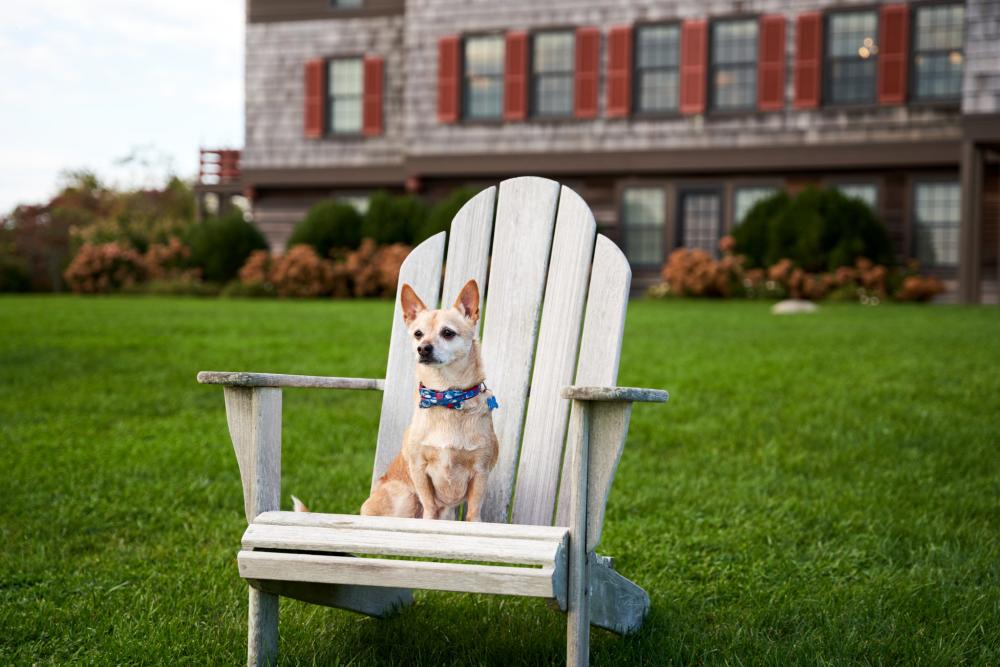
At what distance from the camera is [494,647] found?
8.79 ft

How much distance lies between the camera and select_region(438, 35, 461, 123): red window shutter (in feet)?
58.8

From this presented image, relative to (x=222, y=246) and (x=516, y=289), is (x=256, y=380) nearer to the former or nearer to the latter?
(x=516, y=289)

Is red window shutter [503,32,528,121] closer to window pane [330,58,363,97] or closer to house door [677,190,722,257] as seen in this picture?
house door [677,190,722,257]

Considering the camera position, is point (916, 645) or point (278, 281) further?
point (278, 281)

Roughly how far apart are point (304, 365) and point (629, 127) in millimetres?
11072

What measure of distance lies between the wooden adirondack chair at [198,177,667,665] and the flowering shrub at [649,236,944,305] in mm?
12614

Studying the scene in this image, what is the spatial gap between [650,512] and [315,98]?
16.8 metres

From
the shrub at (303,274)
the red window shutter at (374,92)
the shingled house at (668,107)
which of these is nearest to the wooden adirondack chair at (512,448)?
the shingled house at (668,107)

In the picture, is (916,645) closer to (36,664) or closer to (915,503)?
(915,503)

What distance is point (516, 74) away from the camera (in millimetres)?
17625

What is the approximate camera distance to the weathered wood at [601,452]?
224 centimetres

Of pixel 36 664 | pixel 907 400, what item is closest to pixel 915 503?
pixel 907 400

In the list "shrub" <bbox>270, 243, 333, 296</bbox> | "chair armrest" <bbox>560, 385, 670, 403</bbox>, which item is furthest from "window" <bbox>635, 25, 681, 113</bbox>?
"chair armrest" <bbox>560, 385, 670, 403</bbox>

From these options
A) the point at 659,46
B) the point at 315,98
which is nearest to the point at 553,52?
the point at 659,46
